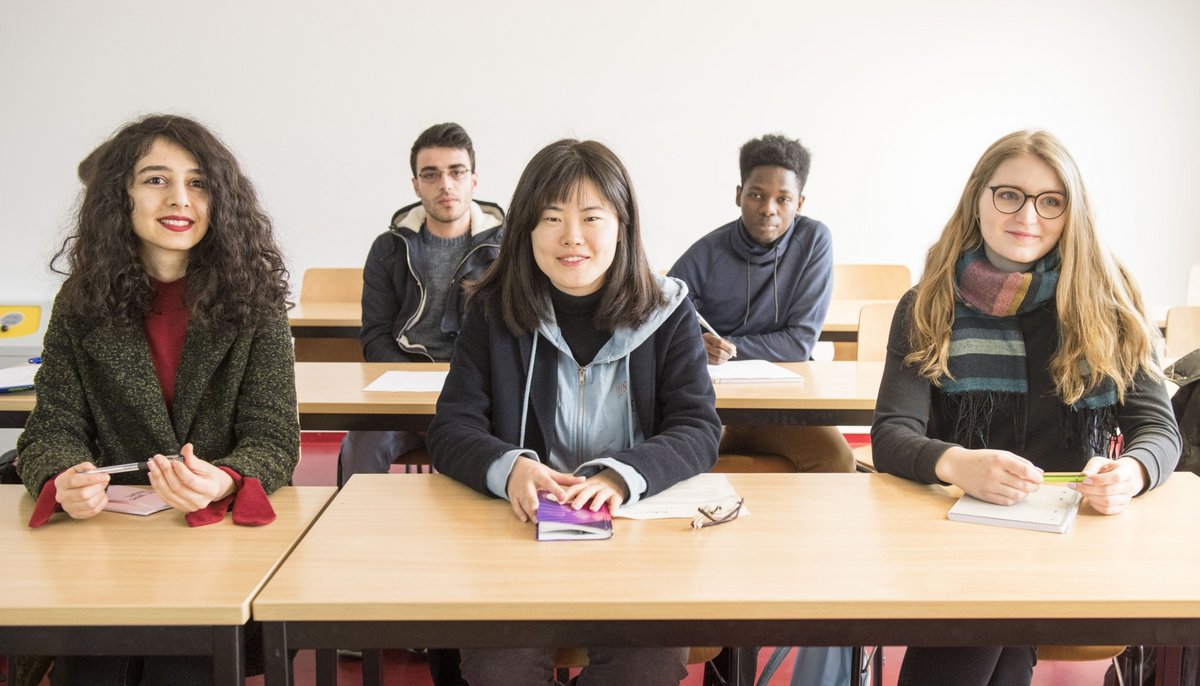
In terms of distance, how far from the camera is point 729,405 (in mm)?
2156

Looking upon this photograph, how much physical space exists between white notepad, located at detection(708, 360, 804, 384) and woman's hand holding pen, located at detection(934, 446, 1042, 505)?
3.00 feet

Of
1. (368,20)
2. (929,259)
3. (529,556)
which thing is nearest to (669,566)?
(529,556)

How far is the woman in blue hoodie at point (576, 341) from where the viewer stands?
1.58 m

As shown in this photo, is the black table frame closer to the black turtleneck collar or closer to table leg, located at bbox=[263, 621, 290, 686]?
table leg, located at bbox=[263, 621, 290, 686]

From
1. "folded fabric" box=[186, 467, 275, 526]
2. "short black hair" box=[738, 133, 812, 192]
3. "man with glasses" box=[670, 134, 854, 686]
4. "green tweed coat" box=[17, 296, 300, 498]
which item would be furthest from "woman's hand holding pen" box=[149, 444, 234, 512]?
"short black hair" box=[738, 133, 812, 192]

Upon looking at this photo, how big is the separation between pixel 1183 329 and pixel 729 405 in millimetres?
1821

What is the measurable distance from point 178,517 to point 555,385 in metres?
0.64

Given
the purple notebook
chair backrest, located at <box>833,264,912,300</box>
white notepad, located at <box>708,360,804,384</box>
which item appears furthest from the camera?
chair backrest, located at <box>833,264,912,300</box>

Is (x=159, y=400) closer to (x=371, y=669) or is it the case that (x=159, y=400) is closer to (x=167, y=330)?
(x=167, y=330)

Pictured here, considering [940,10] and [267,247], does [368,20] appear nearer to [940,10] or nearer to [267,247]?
[940,10]

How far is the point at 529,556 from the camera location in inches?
46.8

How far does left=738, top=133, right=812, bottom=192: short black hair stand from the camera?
10.0ft

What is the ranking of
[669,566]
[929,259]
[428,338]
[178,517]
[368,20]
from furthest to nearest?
[368,20]
[428,338]
[929,259]
[178,517]
[669,566]

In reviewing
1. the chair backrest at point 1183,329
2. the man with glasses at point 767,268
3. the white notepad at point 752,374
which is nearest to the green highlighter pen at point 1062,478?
the white notepad at point 752,374
